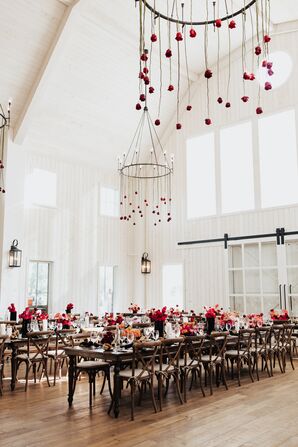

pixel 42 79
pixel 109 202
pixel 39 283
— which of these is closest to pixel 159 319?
pixel 39 283

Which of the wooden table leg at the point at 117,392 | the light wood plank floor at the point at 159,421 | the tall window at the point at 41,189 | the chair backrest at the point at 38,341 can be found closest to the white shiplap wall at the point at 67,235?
the tall window at the point at 41,189

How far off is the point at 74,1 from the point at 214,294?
7.92 m

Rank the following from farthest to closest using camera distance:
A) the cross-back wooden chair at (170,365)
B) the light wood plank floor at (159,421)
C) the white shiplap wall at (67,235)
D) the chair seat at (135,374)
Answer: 1. the white shiplap wall at (67,235)
2. the cross-back wooden chair at (170,365)
3. the chair seat at (135,374)
4. the light wood plank floor at (159,421)

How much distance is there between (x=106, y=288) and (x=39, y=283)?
237 cm

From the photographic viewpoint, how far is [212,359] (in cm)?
663

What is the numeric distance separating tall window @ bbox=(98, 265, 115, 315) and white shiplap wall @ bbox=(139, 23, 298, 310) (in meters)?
1.20

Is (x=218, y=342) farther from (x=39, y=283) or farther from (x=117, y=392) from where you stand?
(x=39, y=283)

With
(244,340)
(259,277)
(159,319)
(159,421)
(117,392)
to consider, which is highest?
(259,277)

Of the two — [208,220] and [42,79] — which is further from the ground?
[42,79]

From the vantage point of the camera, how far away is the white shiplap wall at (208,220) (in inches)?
455

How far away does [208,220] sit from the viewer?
41.5ft

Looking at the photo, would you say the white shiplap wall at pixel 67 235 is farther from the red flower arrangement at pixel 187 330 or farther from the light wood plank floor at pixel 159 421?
the red flower arrangement at pixel 187 330

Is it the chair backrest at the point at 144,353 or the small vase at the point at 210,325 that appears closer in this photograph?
the chair backrest at the point at 144,353

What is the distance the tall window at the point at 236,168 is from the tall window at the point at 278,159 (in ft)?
1.23
